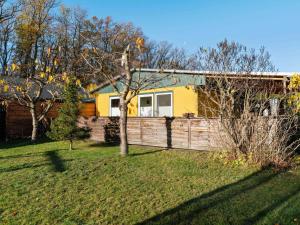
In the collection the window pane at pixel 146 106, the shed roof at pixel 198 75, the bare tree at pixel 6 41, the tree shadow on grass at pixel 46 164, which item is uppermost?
the bare tree at pixel 6 41

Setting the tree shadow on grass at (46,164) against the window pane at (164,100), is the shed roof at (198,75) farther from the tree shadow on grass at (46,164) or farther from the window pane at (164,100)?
the tree shadow on grass at (46,164)

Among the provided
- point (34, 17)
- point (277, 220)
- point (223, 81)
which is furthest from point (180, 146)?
point (34, 17)

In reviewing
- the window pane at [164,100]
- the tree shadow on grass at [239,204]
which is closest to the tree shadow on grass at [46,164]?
the tree shadow on grass at [239,204]

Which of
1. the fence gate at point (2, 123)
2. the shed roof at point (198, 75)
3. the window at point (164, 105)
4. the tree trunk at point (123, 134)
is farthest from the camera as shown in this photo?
the fence gate at point (2, 123)

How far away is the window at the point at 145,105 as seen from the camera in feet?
51.0

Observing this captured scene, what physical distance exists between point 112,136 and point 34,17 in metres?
22.3

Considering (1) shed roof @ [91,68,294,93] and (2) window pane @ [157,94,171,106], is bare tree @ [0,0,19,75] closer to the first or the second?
(2) window pane @ [157,94,171,106]

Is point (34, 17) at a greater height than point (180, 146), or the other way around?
point (34, 17)

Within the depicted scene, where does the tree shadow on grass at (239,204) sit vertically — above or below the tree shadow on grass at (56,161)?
below

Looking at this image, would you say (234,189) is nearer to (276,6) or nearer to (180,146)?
(180,146)

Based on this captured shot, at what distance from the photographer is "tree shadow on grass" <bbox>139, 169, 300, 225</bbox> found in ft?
14.2

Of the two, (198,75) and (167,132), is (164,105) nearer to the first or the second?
(198,75)

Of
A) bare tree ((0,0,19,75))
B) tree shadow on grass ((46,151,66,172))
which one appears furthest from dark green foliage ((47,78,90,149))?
bare tree ((0,0,19,75))

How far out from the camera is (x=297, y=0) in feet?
38.6
